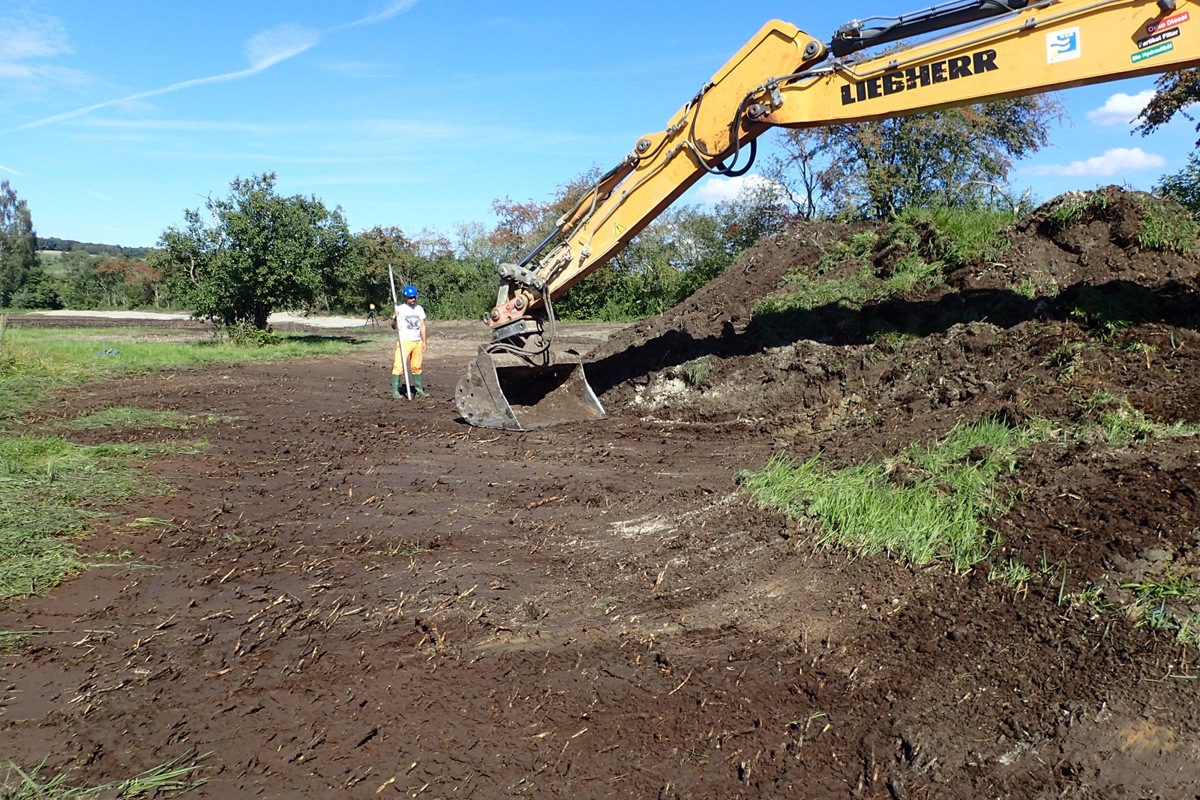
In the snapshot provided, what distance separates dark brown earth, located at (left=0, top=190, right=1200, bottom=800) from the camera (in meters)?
3.33

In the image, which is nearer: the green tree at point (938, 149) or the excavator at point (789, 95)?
the excavator at point (789, 95)

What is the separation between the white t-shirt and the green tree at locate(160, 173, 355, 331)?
376 inches

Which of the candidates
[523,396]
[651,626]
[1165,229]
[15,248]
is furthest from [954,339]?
[15,248]

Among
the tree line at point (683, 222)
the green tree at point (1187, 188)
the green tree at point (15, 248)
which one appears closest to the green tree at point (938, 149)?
the tree line at point (683, 222)

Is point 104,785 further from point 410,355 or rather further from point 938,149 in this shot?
point 938,149

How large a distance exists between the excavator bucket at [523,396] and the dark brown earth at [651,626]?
152 cm

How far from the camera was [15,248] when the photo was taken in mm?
66188

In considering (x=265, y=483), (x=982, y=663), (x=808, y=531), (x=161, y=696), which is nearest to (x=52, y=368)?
(x=265, y=483)

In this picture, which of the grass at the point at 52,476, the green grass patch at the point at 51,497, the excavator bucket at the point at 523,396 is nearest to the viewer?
the green grass patch at the point at 51,497

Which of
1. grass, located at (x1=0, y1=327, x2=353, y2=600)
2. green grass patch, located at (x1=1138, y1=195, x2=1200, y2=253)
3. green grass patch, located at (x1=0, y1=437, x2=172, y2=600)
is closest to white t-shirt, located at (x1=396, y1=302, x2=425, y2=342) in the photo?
grass, located at (x1=0, y1=327, x2=353, y2=600)

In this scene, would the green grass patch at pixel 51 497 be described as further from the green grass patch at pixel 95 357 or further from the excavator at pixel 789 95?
the excavator at pixel 789 95

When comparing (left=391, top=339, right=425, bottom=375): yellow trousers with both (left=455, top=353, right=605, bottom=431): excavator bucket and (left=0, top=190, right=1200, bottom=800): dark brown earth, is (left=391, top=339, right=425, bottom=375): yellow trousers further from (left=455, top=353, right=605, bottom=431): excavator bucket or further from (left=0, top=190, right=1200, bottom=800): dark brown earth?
(left=0, top=190, right=1200, bottom=800): dark brown earth

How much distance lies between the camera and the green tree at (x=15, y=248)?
186 feet

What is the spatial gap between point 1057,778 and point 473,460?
6.13m
